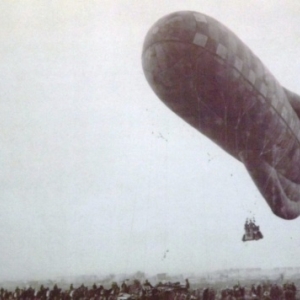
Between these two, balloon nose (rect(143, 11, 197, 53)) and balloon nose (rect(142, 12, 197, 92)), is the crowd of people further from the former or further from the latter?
balloon nose (rect(143, 11, 197, 53))

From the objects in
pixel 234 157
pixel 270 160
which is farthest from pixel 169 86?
pixel 270 160

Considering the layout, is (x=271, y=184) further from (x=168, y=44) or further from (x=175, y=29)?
(x=175, y=29)

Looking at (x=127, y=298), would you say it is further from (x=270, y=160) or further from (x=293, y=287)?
(x=270, y=160)

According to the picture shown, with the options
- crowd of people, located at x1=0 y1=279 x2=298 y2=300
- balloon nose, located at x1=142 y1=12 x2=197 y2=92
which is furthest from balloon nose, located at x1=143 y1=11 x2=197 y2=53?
crowd of people, located at x1=0 y1=279 x2=298 y2=300

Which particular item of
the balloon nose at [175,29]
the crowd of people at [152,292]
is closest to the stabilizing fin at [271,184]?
the crowd of people at [152,292]

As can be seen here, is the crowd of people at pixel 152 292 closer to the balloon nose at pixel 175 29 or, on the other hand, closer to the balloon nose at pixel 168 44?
the balloon nose at pixel 168 44

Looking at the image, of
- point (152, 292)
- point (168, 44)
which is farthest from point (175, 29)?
point (152, 292)
